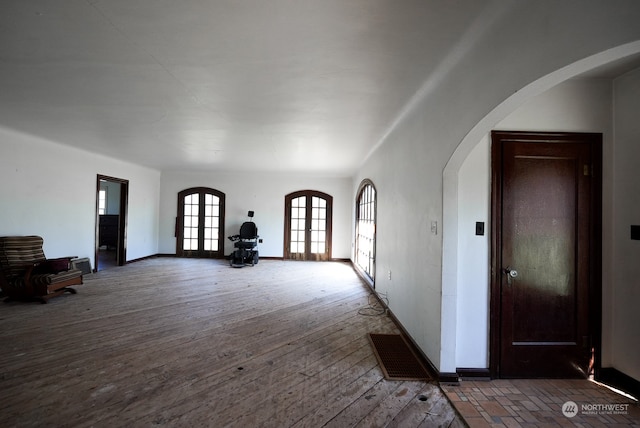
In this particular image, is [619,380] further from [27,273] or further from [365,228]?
[27,273]

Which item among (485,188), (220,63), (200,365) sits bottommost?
(200,365)

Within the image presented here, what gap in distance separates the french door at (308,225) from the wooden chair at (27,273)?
5356mm

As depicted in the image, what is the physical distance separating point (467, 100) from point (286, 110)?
1.96 m

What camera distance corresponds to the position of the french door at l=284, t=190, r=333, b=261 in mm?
8891

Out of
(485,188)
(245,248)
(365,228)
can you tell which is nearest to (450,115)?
(485,188)

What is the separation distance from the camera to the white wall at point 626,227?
234 cm

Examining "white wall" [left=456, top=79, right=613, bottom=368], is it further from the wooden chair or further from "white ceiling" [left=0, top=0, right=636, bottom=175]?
the wooden chair

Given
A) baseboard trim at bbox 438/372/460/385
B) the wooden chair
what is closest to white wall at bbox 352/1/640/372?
baseboard trim at bbox 438/372/460/385

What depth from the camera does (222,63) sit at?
2.33m

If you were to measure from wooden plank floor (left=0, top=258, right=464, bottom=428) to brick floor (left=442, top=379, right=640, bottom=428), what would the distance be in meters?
0.19

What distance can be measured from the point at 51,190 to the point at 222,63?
524cm

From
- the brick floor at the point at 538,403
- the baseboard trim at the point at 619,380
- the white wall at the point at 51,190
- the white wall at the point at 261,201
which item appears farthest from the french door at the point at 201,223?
the baseboard trim at the point at 619,380

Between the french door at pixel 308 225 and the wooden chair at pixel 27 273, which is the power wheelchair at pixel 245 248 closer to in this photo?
the french door at pixel 308 225

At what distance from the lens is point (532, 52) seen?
1476 millimetres
